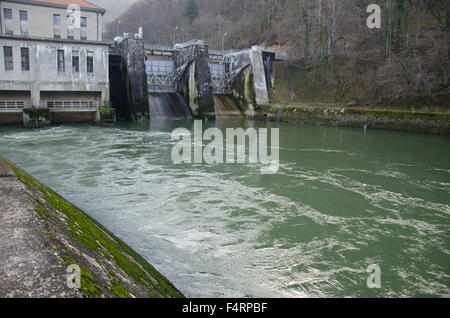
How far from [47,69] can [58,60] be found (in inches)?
37.3

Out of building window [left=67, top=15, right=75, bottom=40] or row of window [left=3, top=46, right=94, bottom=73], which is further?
building window [left=67, top=15, right=75, bottom=40]

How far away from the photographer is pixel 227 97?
115 feet

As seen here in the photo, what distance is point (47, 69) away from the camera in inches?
960

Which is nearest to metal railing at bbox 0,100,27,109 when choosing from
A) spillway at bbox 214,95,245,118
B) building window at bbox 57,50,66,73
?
building window at bbox 57,50,66,73

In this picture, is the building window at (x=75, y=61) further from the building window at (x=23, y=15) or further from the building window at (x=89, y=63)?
the building window at (x=23, y=15)

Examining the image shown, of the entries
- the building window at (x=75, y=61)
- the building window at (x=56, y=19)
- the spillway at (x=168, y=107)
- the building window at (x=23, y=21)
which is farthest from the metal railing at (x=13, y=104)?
the building window at (x=56, y=19)

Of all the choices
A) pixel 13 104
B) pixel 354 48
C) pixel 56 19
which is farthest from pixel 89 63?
pixel 354 48

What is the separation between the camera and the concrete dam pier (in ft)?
88.8

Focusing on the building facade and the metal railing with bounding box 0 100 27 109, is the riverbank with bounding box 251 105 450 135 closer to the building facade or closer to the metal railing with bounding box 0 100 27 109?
the building facade

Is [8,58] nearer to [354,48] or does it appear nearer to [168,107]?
[168,107]

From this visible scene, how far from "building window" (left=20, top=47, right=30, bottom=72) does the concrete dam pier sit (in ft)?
21.2

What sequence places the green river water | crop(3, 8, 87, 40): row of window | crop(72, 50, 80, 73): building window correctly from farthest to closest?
crop(3, 8, 87, 40): row of window
crop(72, 50, 80, 73): building window
the green river water
